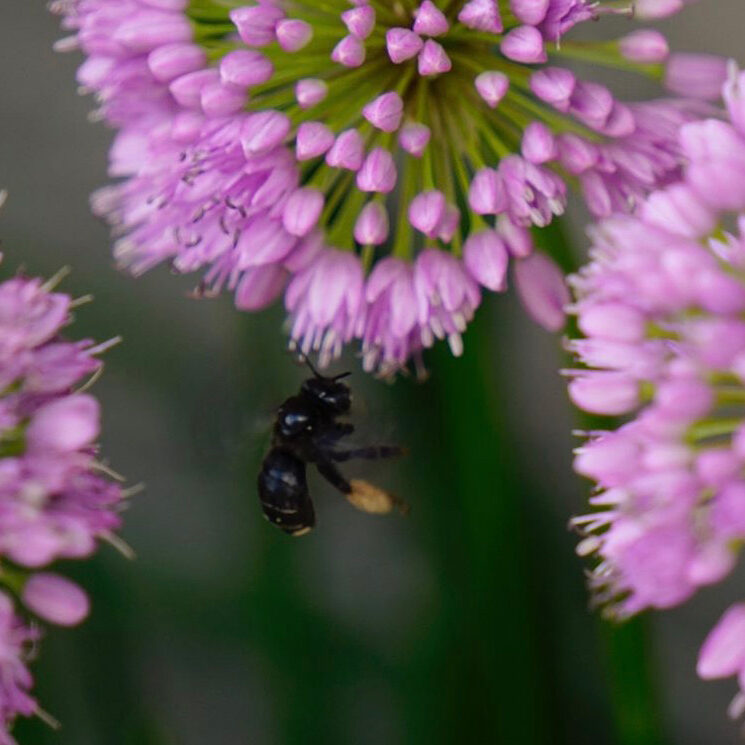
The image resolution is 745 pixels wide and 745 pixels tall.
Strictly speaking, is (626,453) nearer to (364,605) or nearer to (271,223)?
(271,223)

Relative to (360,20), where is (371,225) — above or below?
below

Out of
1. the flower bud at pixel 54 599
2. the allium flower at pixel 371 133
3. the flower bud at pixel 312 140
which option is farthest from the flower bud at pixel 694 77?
the flower bud at pixel 54 599

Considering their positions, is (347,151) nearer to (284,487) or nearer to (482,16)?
(482,16)

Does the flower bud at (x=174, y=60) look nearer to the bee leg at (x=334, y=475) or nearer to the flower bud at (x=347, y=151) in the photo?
the flower bud at (x=347, y=151)

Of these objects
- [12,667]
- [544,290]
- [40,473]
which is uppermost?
[544,290]

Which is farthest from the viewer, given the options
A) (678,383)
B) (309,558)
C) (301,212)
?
(309,558)

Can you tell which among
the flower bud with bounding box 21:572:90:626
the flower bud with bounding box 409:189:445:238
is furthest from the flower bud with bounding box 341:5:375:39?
the flower bud with bounding box 21:572:90:626

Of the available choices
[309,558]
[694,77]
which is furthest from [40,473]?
[309,558]

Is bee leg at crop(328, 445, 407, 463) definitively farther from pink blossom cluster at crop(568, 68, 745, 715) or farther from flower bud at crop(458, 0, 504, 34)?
flower bud at crop(458, 0, 504, 34)
